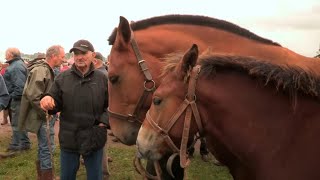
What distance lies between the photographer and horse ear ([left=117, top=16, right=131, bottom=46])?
3.90 m

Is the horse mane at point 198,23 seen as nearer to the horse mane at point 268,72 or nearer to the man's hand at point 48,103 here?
the man's hand at point 48,103

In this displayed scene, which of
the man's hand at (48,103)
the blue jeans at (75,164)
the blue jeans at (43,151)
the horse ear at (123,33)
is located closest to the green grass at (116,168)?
the blue jeans at (43,151)

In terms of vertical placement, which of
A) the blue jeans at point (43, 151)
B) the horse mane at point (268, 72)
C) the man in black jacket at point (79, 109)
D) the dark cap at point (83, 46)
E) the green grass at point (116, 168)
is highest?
the horse mane at point (268, 72)

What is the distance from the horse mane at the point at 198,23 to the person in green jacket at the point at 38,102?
109 inches

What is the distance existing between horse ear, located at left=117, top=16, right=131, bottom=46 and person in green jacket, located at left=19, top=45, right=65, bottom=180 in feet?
9.66

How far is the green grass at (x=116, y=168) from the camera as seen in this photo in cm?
736

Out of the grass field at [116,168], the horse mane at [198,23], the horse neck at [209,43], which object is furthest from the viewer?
the grass field at [116,168]

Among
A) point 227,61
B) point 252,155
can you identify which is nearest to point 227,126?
point 252,155

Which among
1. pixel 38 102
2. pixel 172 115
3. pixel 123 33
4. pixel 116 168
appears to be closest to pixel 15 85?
pixel 38 102

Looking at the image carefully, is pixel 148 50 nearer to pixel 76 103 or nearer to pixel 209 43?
pixel 209 43

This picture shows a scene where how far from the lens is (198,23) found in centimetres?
428

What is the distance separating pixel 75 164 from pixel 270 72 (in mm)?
2756

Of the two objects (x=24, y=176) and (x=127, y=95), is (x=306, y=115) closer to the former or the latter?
(x=127, y=95)

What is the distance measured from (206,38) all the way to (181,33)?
27 centimetres
